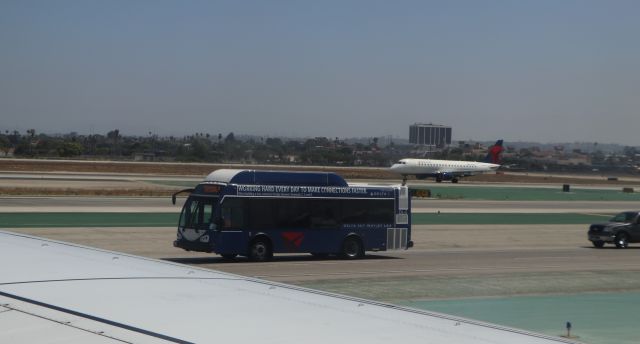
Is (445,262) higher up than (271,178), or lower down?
lower down

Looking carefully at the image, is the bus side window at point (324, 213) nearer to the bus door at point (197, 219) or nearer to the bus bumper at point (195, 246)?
the bus door at point (197, 219)

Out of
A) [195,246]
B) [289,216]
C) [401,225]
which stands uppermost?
[289,216]

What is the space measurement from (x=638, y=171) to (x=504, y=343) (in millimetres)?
181760

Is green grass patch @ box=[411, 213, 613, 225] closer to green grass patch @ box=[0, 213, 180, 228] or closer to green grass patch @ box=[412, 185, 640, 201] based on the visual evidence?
green grass patch @ box=[0, 213, 180, 228]

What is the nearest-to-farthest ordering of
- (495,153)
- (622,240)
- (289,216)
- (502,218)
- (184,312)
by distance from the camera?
(184,312), (289,216), (622,240), (502,218), (495,153)

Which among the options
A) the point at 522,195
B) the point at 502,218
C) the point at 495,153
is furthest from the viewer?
the point at 495,153

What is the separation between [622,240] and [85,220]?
22292mm

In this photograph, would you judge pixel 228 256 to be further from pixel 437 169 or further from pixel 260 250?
pixel 437 169

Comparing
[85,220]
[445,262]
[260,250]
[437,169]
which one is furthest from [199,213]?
[437,169]

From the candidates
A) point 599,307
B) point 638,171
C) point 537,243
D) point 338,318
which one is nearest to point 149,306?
point 338,318

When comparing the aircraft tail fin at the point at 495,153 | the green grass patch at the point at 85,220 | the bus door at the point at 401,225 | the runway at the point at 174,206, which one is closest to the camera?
the bus door at the point at 401,225

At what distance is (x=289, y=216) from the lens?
30516 mm

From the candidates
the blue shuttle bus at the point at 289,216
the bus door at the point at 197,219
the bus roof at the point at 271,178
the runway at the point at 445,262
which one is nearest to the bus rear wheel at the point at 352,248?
the blue shuttle bus at the point at 289,216

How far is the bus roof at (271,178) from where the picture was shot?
1184 inches
